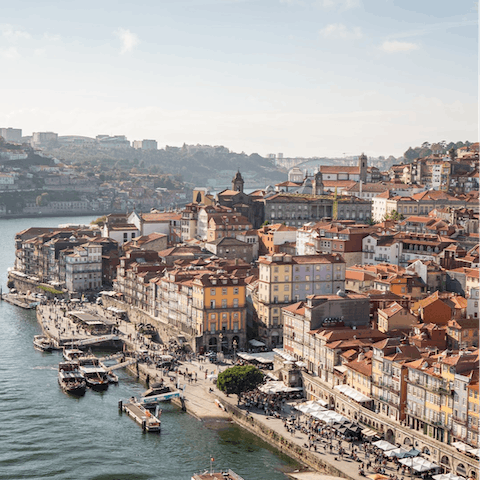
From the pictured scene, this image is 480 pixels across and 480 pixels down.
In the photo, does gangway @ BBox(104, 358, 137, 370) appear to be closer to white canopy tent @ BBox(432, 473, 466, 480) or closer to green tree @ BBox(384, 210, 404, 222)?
white canopy tent @ BBox(432, 473, 466, 480)

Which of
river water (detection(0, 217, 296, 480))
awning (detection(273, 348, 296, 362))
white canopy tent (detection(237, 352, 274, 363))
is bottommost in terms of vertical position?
river water (detection(0, 217, 296, 480))

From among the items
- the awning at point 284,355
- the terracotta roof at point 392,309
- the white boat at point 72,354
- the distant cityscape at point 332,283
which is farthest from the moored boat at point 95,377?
the terracotta roof at point 392,309

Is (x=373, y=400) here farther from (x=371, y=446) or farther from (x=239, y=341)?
(x=239, y=341)

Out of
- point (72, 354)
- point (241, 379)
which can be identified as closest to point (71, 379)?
point (72, 354)

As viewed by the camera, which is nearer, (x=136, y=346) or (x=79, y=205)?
(x=136, y=346)

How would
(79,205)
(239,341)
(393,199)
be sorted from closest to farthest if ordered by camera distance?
(239,341) → (393,199) → (79,205)

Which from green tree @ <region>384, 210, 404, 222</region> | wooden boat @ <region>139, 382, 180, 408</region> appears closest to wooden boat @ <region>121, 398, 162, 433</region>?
wooden boat @ <region>139, 382, 180, 408</region>

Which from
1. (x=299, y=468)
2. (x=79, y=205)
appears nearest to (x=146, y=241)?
(x=299, y=468)
